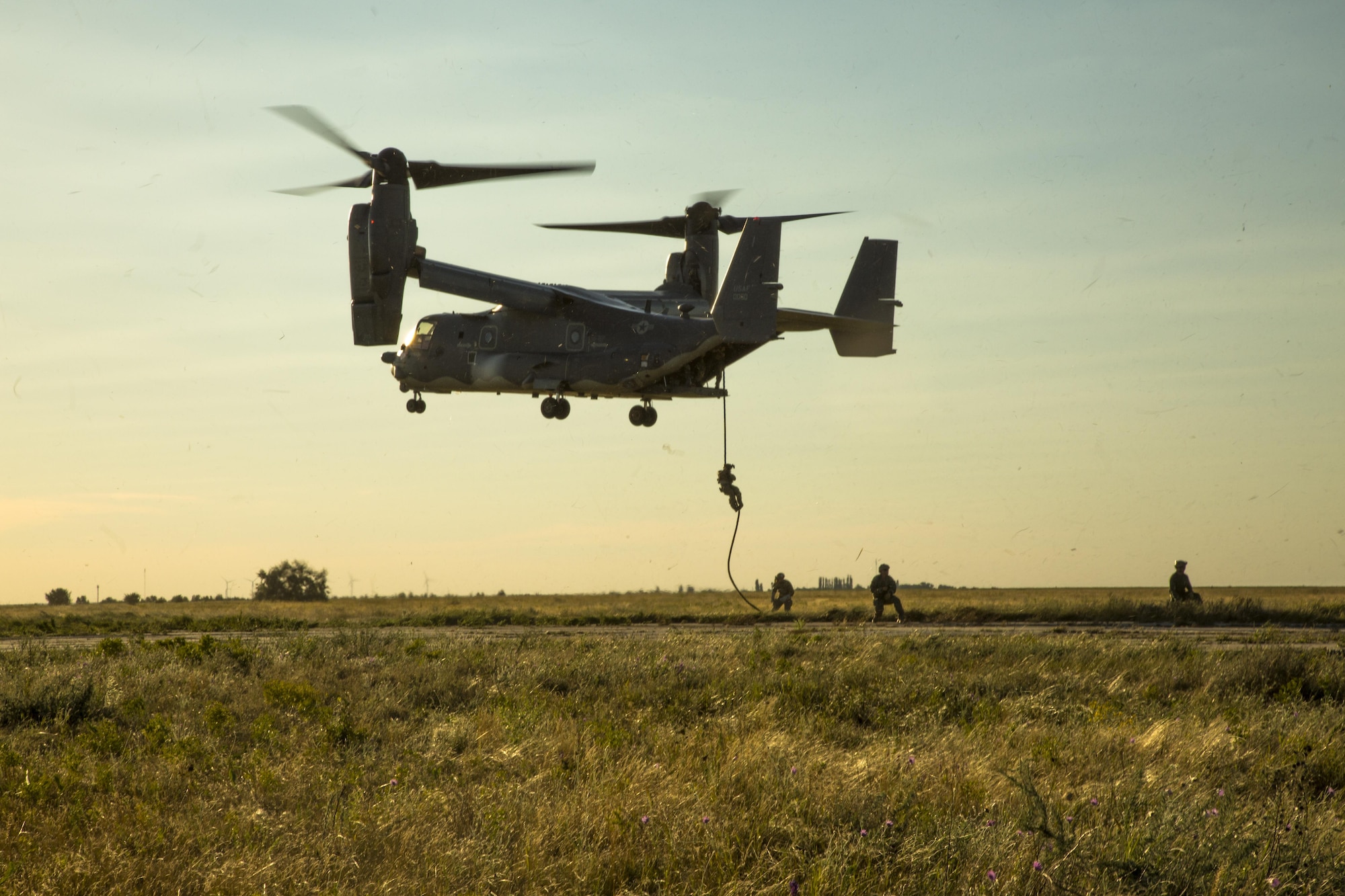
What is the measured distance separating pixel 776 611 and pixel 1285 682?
1955 cm

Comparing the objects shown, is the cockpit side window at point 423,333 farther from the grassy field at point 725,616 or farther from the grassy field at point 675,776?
the grassy field at point 675,776

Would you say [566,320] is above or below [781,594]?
above

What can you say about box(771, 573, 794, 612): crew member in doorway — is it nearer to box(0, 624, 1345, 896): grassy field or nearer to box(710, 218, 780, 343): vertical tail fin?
box(710, 218, 780, 343): vertical tail fin

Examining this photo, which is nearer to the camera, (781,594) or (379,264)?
(379,264)

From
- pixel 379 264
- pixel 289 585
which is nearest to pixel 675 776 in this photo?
pixel 379 264

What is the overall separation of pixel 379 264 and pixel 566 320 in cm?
516

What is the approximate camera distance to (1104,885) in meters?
7.36

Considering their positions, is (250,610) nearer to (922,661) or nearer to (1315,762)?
(922,661)

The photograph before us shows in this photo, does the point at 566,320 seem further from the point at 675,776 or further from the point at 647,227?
the point at 675,776

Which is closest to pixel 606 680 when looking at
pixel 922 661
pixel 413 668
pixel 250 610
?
pixel 413 668

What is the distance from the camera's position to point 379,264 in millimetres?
28016

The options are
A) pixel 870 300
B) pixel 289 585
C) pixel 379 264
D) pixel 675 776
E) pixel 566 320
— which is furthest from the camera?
pixel 289 585

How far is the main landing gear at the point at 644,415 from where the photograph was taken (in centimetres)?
3281

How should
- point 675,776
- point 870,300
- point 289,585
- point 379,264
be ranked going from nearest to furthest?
1. point 675,776
2. point 379,264
3. point 870,300
4. point 289,585
